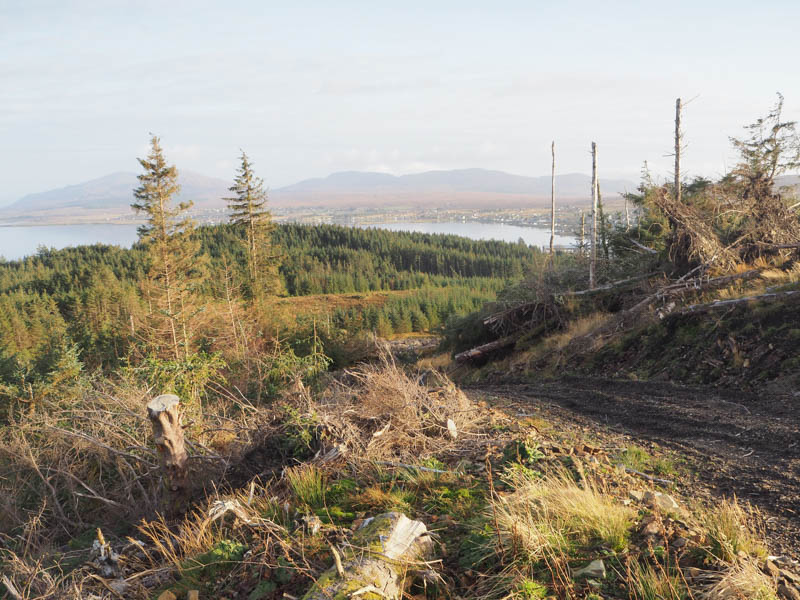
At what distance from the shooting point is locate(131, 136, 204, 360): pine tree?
74.5 ft

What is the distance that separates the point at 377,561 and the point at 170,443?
257 cm

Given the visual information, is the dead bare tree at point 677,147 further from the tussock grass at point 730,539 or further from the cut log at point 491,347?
the tussock grass at point 730,539

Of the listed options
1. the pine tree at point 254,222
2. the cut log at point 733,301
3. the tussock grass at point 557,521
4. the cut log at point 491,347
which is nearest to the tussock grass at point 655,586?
the tussock grass at point 557,521

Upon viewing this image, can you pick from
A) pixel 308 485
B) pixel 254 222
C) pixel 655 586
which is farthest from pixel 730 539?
pixel 254 222

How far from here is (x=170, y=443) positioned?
4.42 m

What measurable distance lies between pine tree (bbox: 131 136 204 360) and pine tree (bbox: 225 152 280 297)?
6.64m

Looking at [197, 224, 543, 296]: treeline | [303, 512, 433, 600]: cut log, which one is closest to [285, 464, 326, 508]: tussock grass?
[303, 512, 433, 600]: cut log

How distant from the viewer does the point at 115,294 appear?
54.8m

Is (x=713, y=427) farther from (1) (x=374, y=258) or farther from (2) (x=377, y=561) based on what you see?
(1) (x=374, y=258)

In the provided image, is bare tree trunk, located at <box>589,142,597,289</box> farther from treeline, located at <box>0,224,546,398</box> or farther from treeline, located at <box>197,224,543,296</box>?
treeline, located at <box>197,224,543,296</box>

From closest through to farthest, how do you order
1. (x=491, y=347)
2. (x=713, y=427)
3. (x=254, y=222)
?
(x=713, y=427) → (x=491, y=347) → (x=254, y=222)

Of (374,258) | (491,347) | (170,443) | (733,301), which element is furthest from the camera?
(374,258)

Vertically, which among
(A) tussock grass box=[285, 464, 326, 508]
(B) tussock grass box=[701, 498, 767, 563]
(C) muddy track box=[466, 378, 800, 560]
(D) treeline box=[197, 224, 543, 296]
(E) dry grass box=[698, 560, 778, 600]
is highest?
(E) dry grass box=[698, 560, 778, 600]

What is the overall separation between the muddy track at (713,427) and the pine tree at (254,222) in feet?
76.5
